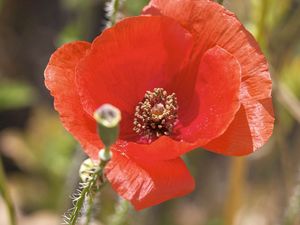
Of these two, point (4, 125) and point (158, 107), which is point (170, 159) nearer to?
point (158, 107)

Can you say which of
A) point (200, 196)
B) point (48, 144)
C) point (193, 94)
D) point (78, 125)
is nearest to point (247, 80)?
point (193, 94)

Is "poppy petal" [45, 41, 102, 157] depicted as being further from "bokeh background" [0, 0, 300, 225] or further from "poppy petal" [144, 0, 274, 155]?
"bokeh background" [0, 0, 300, 225]

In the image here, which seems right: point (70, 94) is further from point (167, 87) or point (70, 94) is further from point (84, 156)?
point (84, 156)

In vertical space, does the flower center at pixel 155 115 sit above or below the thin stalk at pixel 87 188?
below

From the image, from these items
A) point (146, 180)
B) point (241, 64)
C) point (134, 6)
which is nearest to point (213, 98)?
point (241, 64)

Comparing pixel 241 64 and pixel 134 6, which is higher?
pixel 241 64

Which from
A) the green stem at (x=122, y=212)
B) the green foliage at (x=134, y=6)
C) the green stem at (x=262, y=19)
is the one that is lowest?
the green stem at (x=122, y=212)

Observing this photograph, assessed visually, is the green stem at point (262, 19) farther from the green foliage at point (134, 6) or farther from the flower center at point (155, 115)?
the green foliage at point (134, 6)

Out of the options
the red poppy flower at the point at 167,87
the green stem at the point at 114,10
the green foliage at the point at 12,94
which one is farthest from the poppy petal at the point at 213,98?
the green foliage at the point at 12,94
